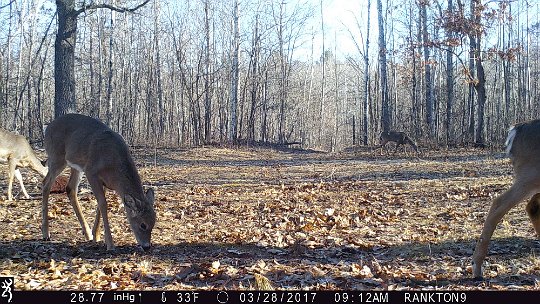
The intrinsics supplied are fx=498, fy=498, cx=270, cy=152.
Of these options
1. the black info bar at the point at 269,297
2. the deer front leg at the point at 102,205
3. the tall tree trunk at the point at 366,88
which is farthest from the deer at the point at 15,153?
the tall tree trunk at the point at 366,88

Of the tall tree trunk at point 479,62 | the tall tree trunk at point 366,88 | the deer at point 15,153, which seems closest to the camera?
the deer at point 15,153

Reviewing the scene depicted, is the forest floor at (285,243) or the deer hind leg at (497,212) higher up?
the deer hind leg at (497,212)

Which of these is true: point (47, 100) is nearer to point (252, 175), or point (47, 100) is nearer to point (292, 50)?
point (292, 50)

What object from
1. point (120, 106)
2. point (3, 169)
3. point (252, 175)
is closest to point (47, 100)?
point (120, 106)

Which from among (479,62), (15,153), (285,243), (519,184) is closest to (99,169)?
(285,243)

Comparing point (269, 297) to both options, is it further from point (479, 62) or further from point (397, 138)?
point (479, 62)

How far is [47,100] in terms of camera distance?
48.6 m

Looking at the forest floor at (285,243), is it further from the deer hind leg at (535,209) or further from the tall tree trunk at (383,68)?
the tall tree trunk at (383,68)

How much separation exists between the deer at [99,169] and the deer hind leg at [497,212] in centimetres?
344

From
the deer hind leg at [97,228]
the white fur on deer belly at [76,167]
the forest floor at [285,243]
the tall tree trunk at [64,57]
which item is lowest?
the forest floor at [285,243]

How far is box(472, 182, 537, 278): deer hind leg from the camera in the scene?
179 inches

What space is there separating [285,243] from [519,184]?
2.73 meters

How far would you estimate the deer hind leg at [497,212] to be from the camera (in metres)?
4.55

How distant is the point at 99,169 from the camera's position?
6012 millimetres
